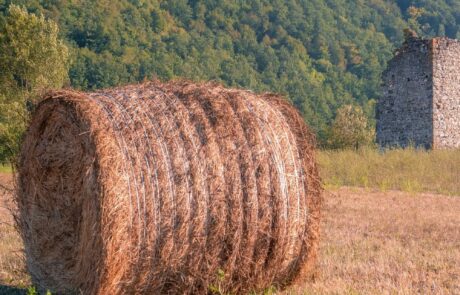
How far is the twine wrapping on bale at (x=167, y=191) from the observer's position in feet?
18.4

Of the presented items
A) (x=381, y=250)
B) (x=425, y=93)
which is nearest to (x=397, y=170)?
(x=425, y=93)

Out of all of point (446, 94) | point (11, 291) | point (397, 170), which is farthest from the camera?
point (446, 94)

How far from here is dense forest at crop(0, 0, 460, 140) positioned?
45.8 metres

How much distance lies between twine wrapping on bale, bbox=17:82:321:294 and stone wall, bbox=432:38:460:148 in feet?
54.2

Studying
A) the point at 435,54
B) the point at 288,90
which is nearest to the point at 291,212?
the point at 435,54

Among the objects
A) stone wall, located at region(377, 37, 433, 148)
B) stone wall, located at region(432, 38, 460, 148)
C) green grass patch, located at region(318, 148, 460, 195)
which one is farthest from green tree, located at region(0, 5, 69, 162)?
stone wall, located at region(432, 38, 460, 148)

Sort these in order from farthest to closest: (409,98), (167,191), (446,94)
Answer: (409,98) < (446,94) < (167,191)

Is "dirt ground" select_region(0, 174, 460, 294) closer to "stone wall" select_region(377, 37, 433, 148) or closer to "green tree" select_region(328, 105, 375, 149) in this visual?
"stone wall" select_region(377, 37, 433, 148)

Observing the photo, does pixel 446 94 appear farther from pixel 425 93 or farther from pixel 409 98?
pixel 409 98

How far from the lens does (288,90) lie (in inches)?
Result: 1982

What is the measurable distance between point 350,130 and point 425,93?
22.9 metres

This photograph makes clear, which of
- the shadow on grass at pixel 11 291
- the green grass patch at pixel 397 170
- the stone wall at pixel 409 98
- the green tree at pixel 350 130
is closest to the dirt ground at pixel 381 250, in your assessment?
the shadow on grass at pixel 11 291

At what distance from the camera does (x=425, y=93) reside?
22.4 meters

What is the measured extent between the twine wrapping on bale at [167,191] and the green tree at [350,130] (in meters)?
35.7
